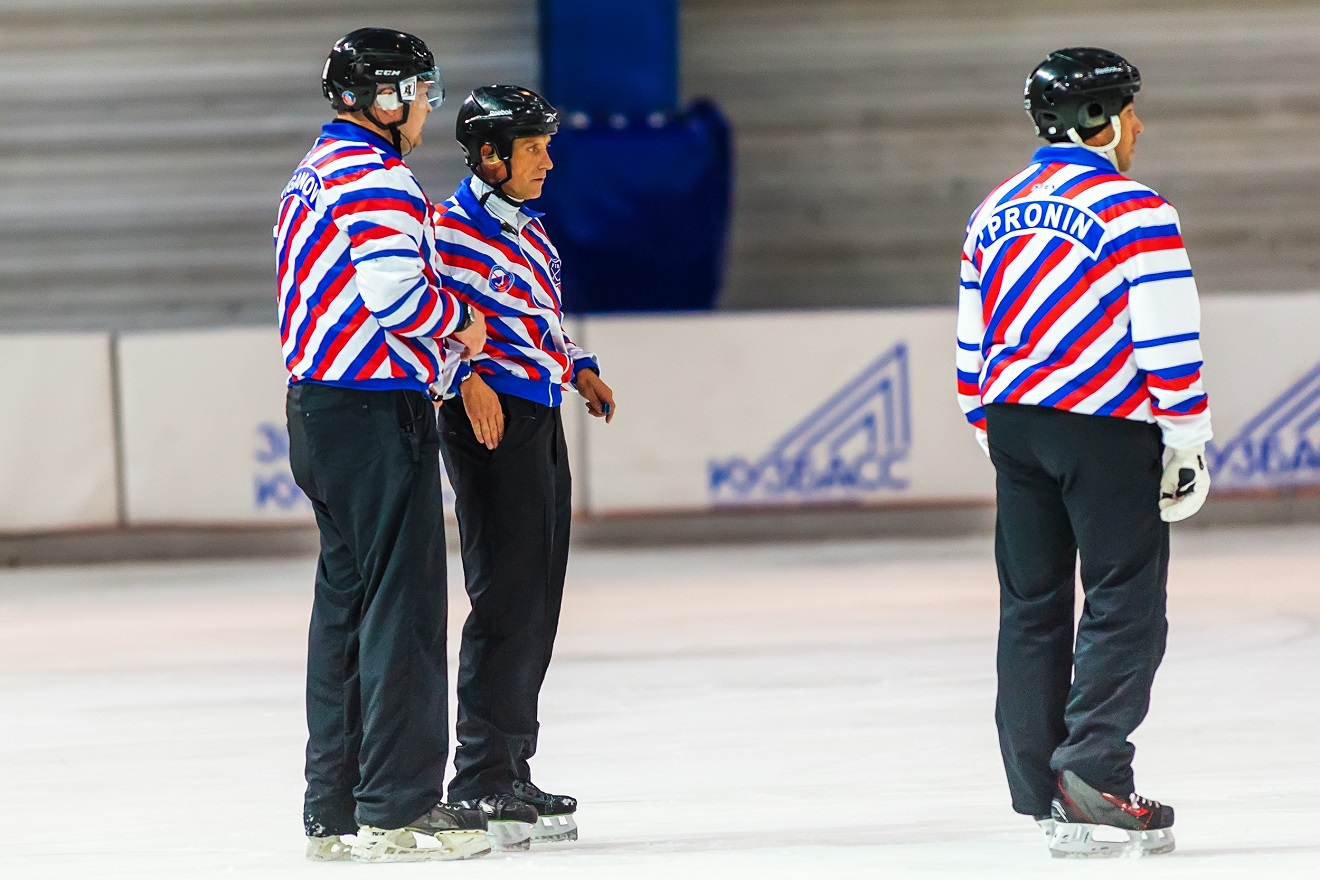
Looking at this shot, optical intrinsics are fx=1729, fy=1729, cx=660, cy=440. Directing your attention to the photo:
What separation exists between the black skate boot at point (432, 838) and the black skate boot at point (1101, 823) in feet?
3.71

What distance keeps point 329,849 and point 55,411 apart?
571 centimetres

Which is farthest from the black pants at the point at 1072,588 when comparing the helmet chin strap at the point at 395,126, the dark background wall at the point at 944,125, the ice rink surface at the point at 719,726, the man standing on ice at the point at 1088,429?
the dark background wall at the point at 944,125

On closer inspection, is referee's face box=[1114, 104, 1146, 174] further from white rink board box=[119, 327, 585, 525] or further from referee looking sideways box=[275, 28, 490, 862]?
white rink board box=[119, 327, 585, 525]

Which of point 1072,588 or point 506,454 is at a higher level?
point 506,454

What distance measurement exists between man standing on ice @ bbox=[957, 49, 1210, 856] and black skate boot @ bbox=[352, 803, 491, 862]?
108cm

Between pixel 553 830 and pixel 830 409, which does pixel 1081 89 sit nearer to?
pixel 553 830

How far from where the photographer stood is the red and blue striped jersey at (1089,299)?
3.15 metres

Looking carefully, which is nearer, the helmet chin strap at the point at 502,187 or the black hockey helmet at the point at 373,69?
the black hockey helmet at the point at 373,69

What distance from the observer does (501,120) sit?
11.5ft

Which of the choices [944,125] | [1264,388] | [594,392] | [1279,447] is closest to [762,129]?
[944,125]

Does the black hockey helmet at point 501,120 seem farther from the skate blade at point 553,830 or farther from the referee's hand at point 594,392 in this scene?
the skate blade at point 553,830

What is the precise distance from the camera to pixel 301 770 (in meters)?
4.39

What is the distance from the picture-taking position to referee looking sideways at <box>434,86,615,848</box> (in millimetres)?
3523

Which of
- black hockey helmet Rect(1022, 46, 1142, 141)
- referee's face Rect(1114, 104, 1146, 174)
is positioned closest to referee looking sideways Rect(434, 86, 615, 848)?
black hockey helmet Rect(1022, 46, 1142, 141)
